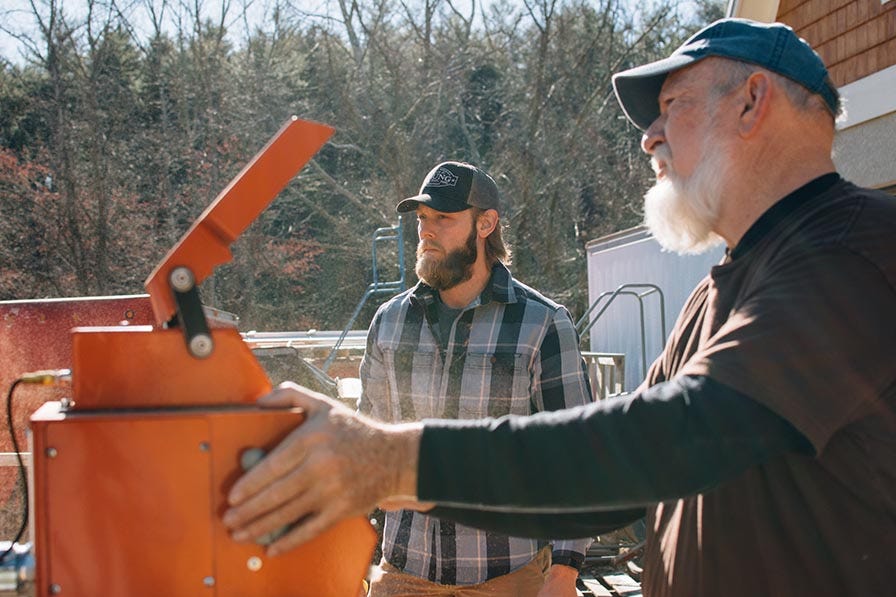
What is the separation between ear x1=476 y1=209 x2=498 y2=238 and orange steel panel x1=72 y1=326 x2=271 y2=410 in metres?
2.27

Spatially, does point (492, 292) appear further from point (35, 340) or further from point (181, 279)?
point (181, 279)

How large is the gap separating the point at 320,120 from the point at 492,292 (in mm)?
19160

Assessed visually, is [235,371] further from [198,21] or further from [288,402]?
[198,21]

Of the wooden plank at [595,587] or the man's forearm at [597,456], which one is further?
the wooden plank at [595,587]

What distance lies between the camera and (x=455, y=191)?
350cm

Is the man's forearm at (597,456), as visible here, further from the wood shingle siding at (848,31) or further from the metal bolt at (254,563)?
the wood shingle siding at (848,31)

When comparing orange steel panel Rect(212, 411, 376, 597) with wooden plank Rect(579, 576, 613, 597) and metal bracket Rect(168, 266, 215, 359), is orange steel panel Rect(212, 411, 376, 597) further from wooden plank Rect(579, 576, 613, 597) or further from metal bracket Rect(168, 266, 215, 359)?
wooden plank Rect(579, 576, 613, 597)

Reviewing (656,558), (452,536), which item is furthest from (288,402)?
(452,536)

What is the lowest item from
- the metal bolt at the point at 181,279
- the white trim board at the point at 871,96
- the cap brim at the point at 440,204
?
the metal bolt at the point at 181,279

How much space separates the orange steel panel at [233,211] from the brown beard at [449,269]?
1945mm

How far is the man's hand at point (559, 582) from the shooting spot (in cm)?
283

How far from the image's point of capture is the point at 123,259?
789 inches

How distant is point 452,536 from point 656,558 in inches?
46.9

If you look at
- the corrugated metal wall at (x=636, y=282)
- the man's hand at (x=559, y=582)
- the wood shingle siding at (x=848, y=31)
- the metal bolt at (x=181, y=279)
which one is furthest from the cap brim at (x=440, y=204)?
the corrugated metal wall at (x=636, y=282)
